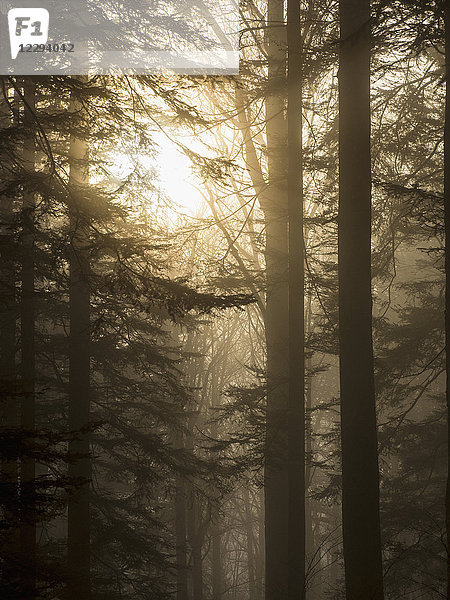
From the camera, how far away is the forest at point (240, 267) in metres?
7.07

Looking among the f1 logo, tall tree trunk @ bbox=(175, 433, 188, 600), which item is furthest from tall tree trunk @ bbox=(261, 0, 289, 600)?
tall tree trunk @ bbox=(175, 433, 188, 600)

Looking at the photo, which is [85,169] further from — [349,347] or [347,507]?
[347,507]

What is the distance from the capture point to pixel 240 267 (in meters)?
12.9

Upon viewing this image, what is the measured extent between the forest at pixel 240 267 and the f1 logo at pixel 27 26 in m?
0.95

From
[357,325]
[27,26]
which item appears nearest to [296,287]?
[357,325]

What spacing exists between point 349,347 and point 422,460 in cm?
1033

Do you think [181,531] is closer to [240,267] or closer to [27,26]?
[240,267]

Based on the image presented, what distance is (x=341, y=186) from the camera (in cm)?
812

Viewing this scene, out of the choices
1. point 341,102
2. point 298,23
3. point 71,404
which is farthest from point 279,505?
point 298,23

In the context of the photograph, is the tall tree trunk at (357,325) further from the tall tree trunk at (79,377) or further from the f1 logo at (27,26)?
the f1 logo at (27,26)

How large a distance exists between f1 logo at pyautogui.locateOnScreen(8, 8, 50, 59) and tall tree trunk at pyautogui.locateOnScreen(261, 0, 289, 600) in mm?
4289

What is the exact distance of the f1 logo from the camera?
35.5 feet

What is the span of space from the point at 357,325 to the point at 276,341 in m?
5.36

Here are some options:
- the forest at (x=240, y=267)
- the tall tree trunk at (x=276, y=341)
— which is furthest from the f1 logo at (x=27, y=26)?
the tall tree trunk at (x=276, y=341)
